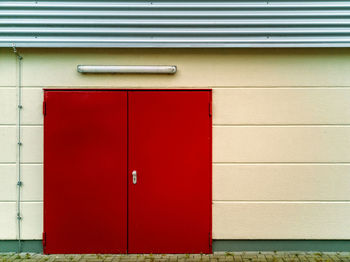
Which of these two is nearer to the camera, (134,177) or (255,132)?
(134,177)

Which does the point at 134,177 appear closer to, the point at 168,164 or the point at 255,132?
the point at 168,164

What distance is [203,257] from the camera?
393 centimetres

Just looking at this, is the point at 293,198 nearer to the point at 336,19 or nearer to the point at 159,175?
the point at 159,175

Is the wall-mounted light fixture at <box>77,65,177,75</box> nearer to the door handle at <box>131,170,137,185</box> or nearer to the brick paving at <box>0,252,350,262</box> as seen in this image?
the door handle at <box>131,170,137,185</box>

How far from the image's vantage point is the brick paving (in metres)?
3.86

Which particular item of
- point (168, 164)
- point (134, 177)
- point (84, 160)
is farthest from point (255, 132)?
point (84, 160)

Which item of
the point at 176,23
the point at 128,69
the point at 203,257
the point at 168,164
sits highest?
the point at 176,23

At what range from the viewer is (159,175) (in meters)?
3.99

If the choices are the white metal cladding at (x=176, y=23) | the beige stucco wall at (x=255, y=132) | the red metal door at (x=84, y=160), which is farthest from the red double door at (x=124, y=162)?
the white metal cladding at (x=176, y=23)

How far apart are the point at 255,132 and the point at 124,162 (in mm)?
1851

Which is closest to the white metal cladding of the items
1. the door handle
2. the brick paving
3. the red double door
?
the red double door

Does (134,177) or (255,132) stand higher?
(255,132)

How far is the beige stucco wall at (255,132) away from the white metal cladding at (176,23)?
0.15 meters

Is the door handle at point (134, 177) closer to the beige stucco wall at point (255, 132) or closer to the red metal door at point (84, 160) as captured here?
the red metal door at point (84, 160)
